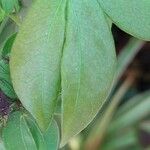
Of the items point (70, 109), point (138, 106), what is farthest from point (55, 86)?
point (138, 106)

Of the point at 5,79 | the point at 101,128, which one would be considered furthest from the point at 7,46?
the point at 101,128

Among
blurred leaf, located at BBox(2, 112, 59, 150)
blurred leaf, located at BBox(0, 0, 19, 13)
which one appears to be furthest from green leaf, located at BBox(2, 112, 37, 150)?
blurred leaf, located at BBox(0, 0, 19, 13)

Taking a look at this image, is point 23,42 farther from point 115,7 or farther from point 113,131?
point 113,131

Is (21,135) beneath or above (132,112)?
above

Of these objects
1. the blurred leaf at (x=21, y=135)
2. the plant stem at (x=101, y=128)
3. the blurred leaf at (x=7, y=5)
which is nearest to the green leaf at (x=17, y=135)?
the blurred leaf at (x=21, y=135)

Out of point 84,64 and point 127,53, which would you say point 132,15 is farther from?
point 127,53

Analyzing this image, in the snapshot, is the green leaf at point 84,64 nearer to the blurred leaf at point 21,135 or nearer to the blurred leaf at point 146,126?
the blurred leaf at point 21,135

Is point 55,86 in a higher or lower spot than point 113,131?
higher
